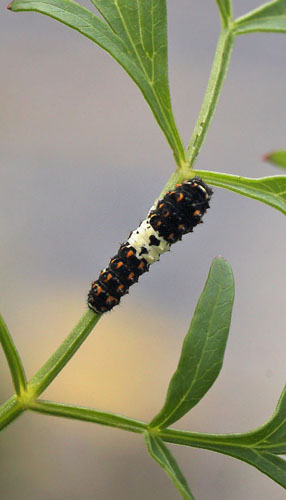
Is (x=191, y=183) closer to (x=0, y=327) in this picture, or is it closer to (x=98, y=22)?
(x=98, y=22)

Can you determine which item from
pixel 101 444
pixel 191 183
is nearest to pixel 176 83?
pixel 101 444

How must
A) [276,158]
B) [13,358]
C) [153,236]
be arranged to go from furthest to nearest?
[153,236]
[13,358]
[276,158]

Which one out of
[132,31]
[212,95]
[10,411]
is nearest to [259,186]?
[212,95]

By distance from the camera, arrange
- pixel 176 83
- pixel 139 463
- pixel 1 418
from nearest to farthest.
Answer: pixel 1 418, pixel 139 463, pixel 176 83

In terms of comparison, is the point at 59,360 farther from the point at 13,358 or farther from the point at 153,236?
the point at 153,236

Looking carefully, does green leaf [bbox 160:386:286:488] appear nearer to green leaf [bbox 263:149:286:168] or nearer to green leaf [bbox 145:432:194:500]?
green leaf [bbox 145:432:194:500]

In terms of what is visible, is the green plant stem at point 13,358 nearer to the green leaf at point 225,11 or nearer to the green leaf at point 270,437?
the green leaf at point 270,437
